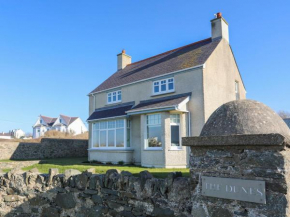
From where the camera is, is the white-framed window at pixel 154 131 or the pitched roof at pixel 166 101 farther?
the white-framed window at pixel 154 131

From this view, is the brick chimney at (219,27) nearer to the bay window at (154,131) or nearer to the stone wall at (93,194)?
the bay window at (154,131)

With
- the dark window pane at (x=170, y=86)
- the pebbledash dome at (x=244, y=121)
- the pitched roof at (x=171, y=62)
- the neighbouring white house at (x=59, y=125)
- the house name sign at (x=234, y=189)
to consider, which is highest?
the pitched roof at (x=171, y=62)

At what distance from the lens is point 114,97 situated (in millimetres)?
18078

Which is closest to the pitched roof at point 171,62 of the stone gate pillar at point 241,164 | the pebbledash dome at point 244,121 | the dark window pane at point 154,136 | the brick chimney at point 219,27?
the brick chimney at point 219,27

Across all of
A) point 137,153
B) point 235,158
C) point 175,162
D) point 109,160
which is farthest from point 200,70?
point 235,158

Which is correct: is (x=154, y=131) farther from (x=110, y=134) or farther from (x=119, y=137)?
(x=110, y=134)

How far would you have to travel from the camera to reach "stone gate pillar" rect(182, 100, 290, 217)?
8.59 ft

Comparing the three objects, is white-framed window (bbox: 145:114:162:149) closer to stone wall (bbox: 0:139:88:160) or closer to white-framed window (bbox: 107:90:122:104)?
white-framed window (bbox: 107:90:122:104)

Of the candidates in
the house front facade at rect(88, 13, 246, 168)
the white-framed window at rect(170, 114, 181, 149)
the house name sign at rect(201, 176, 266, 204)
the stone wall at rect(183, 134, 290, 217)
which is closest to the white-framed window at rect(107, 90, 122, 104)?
the house front facade at rect(88, 13, 246, 168)

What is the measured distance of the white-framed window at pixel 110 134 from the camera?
15.5 meters

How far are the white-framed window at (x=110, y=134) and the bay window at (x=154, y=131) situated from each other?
2086 mm

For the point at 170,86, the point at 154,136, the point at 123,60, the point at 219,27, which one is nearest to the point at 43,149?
the point at 123,60

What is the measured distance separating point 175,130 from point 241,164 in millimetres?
10352

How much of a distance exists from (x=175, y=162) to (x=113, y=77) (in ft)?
34.6
